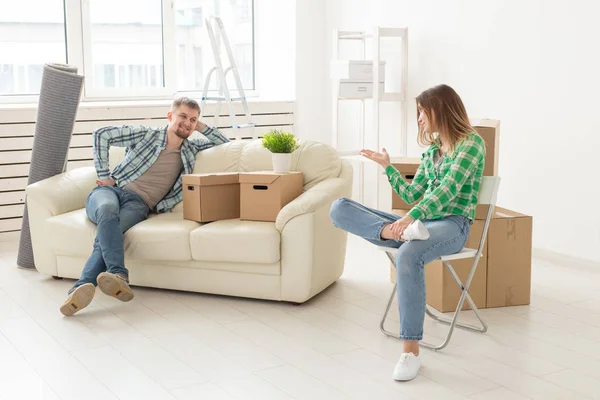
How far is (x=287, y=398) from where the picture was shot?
2797 millimetres

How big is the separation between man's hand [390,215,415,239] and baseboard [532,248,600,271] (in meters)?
1.86

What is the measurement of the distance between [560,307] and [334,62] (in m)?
2.78

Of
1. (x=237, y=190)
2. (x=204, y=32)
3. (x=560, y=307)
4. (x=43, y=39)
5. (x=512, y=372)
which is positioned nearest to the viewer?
(x=512, y=372)

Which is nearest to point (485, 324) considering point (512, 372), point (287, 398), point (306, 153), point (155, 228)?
point (512, 372)

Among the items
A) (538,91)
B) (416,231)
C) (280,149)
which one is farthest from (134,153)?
(538,91)

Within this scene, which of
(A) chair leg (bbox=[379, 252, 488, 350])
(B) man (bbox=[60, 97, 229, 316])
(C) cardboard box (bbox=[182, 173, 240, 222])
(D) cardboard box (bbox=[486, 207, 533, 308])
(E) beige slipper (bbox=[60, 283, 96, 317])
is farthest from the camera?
(B) man (bbox=[60, 97, 229, 316])

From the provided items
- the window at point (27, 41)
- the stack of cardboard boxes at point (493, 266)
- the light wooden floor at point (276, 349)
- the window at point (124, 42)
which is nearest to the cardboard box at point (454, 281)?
the stack of cardboard boxes at point (493, 266)

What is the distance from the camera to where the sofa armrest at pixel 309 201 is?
151 inches

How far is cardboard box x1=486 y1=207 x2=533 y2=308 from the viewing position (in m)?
3.82

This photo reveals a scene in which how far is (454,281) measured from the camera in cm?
377

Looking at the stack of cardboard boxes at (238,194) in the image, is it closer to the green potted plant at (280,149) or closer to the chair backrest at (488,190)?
the green potted plant at (280,149)

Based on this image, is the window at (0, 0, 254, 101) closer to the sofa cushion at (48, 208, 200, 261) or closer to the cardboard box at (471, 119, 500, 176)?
the sofa cushion at (48, 208, 200, 261)

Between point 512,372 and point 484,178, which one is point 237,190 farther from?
point 512,372

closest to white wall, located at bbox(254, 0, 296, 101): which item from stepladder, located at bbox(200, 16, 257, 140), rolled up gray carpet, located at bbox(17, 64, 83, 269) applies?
stepladder, located at bbox(200, 16, 257, 140)
